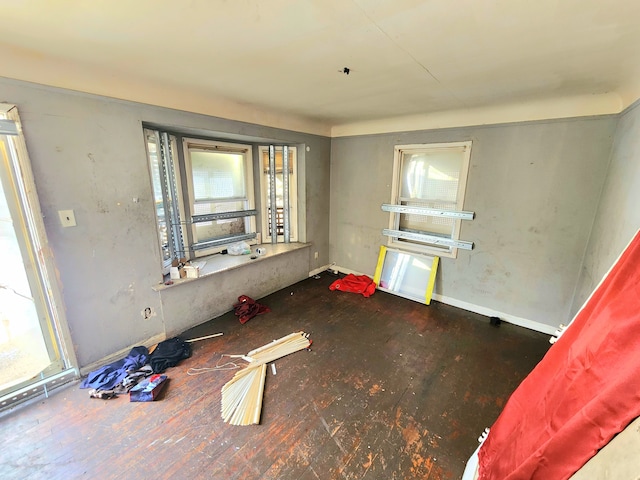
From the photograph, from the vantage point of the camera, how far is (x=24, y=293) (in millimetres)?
1987

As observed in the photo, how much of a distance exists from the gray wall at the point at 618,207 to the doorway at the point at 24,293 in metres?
3.98

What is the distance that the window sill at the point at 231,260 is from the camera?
2764mm

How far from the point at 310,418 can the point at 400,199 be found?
2933 millimetres

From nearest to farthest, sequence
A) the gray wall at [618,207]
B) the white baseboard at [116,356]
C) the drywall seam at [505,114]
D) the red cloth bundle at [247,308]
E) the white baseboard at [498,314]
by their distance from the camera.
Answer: the gray wall at [618,207], the white baseboard at [116,356], the drywall seam at [505,114], the white baseboard at [498,314], the red cloth bundle at [247,308]

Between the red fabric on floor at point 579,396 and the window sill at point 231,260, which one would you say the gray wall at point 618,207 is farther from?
the window sill at point 231,260

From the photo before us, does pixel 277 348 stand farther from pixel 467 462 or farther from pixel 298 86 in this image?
pixel 298 86

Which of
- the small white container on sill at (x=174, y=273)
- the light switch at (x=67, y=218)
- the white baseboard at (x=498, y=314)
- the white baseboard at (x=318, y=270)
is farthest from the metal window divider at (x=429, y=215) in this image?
the light switch at (x=67, y=218)

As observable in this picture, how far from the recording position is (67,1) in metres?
1.15

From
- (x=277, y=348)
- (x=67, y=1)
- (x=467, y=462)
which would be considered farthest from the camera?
(x=277, y=348)

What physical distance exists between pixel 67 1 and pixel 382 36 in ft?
4.80

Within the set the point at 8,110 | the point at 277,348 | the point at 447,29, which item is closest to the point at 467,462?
the point at 277,348

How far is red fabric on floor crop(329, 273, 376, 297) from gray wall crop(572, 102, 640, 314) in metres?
2.21

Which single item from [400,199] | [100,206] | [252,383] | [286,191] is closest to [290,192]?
[286,191]

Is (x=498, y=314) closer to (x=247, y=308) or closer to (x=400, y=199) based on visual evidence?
(x=400, y=199)
